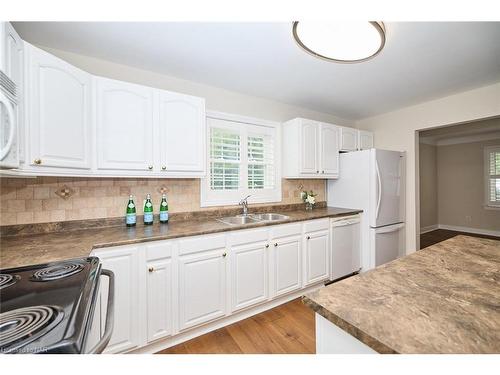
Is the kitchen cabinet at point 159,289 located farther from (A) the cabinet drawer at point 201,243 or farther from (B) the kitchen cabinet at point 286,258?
(B) the kitchen cabinet at point 286,258

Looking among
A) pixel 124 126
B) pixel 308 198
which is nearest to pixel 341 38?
pixel 124 126

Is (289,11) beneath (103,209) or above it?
above

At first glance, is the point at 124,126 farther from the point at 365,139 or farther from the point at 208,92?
the point at 365,139

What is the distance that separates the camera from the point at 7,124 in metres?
1.04

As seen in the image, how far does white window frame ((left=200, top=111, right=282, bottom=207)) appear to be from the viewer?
2431 mm

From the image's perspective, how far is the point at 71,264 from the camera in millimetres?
1078

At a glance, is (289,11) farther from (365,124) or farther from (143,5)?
(365,124)

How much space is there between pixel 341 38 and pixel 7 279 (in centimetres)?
206

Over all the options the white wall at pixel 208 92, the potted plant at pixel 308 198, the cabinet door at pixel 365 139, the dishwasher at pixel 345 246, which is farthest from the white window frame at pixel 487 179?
the potted plant at pixel 308 198

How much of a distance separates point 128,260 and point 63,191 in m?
0.88

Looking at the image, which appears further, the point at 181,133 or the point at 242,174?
the point at 242,174

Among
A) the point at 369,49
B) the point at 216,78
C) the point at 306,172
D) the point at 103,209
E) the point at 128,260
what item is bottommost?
the point at 128,260

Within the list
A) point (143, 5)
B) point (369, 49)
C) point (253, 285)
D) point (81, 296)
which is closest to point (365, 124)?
point (369, 49)

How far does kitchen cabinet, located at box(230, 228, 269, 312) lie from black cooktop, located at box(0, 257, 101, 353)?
1.10 m
